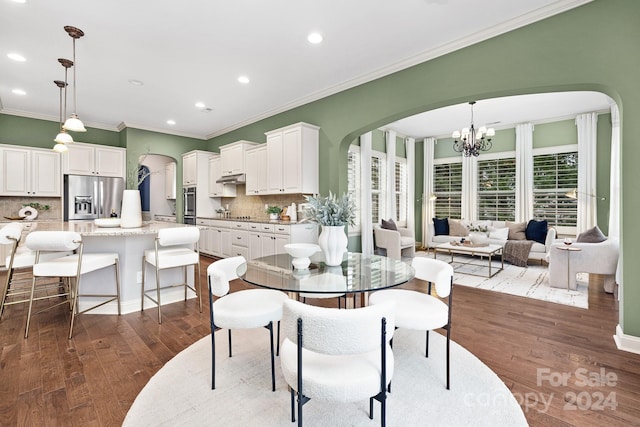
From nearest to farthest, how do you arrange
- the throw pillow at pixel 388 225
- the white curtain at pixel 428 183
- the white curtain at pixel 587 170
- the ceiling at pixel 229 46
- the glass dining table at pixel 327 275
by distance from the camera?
1. the glass dining table at pixel 327 275
2. the ceiling at pixel 229 46
3. the white curtain at pixel 587 170
4. the throw pillow at pixel 388 225
5. the white curtain at pixel 428 183

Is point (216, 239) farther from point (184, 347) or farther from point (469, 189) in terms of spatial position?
point (469, 189)

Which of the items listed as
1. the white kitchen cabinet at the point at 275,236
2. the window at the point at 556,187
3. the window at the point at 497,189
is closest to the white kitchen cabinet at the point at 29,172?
the white kitchen cabinet at the point at 275,236

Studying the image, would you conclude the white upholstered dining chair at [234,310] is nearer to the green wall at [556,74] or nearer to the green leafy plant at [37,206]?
the green wall at [556,74]

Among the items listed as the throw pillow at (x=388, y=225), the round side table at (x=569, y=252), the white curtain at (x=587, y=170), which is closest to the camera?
the round side table at (x=569, y=252)

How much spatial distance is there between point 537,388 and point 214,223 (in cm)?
592

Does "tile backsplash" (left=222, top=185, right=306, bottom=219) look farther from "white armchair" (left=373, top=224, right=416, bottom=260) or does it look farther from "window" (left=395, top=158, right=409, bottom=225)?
"window" (left=395, top=158, right=409, bottom=225)

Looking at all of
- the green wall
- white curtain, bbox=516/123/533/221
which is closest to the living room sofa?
white curtain, bbox=516/123/533/221

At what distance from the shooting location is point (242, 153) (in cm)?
617

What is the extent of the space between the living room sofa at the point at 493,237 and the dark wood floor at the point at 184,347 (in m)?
2.36

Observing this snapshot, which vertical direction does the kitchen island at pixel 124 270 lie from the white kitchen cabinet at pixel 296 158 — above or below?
below

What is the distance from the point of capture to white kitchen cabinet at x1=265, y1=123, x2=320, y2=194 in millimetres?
4863

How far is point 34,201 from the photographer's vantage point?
19.7 feet

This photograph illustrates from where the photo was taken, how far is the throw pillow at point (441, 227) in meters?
7.30

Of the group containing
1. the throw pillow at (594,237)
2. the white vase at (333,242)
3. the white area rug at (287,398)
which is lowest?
the white area rug at (287,398)
